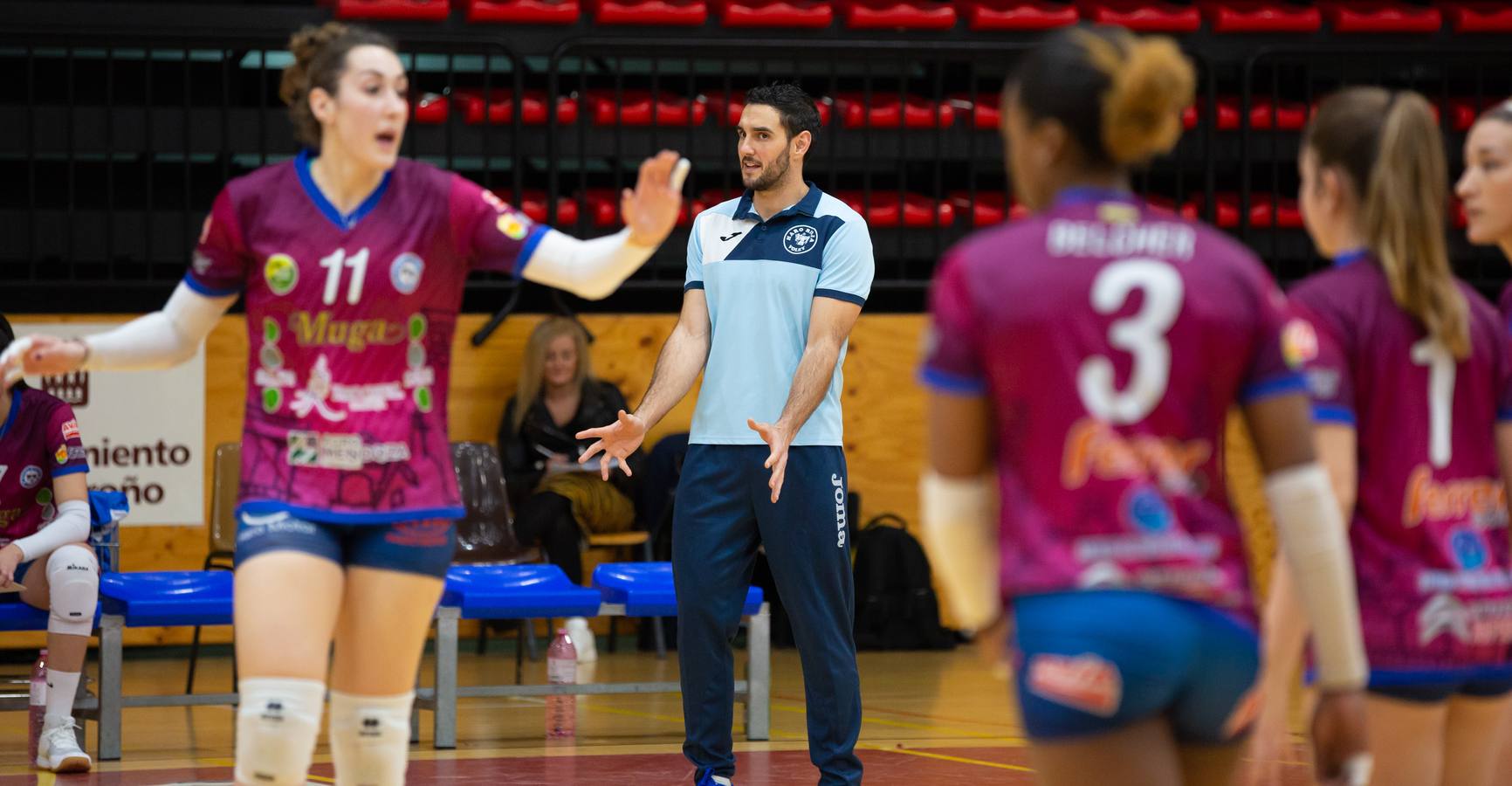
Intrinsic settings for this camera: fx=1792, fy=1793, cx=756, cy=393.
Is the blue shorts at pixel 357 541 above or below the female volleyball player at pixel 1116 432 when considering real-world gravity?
below

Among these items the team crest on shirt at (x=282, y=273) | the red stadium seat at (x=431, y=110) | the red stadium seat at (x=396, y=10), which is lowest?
the team crest on shirt at (x=282, y=273)

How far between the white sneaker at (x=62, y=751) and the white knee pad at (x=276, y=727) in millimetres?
2757

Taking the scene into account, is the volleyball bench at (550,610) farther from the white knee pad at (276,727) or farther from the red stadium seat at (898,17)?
the red stadium seat at (898,17)

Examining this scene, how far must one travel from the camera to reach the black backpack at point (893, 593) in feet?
30.7

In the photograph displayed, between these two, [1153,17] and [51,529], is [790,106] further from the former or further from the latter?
[1153,17]

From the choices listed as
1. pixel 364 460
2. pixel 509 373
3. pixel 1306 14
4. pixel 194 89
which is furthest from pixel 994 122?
pixel 364 460

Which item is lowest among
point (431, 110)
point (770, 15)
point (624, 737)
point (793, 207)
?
point (624, 737)

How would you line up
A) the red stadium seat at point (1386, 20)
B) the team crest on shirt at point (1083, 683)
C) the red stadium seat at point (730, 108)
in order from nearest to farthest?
the team crest on shirt at point (1083, 683) < the red stadium seat at point (730, 108) < the red stadium seat at point (1386, 20)

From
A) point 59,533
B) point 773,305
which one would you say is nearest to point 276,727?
point 773,305

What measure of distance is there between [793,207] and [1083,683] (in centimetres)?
336

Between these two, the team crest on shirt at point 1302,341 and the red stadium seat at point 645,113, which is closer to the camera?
the team crest on shirt at point 1302,341

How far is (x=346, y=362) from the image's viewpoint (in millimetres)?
3402

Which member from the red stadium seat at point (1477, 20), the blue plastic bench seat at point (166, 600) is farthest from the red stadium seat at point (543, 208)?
the red stadium seat at point (1477, 20)

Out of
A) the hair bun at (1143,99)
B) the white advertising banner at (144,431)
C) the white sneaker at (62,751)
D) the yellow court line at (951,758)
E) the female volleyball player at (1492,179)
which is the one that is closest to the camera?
the hair bun at (1143,99)
